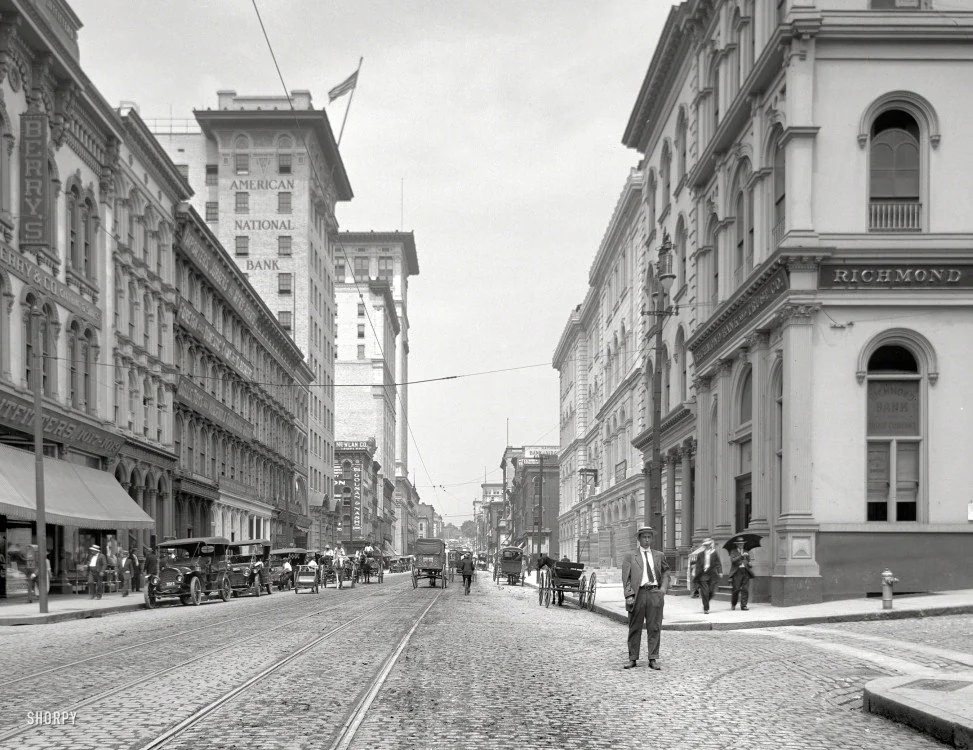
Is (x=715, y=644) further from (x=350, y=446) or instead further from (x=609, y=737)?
(x=350, y=446)

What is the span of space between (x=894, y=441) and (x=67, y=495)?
22.6m

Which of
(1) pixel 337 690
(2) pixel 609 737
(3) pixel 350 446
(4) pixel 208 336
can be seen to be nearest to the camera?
(2) pixel 609 737

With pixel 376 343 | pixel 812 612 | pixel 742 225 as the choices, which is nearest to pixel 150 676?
pixel 812 612

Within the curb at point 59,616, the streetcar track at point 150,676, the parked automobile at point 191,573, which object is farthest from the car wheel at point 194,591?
the streetcar track at point 150,676

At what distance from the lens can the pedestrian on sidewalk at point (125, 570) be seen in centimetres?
3384

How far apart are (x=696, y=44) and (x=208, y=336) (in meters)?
27.8

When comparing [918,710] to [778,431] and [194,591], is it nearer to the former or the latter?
[778,431]

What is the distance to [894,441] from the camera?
81.6 ft

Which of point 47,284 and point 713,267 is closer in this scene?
point 47,284

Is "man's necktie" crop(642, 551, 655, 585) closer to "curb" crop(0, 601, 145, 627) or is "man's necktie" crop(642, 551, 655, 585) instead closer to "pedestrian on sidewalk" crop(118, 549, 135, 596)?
"curb" crop(0, 601, 145, 627)

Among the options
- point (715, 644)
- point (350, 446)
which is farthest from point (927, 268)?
point (350, 446)

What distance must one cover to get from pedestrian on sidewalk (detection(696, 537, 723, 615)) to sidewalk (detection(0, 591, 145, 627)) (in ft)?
45.8

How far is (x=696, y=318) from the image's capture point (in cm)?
3625

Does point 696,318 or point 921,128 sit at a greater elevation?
point 921,128
